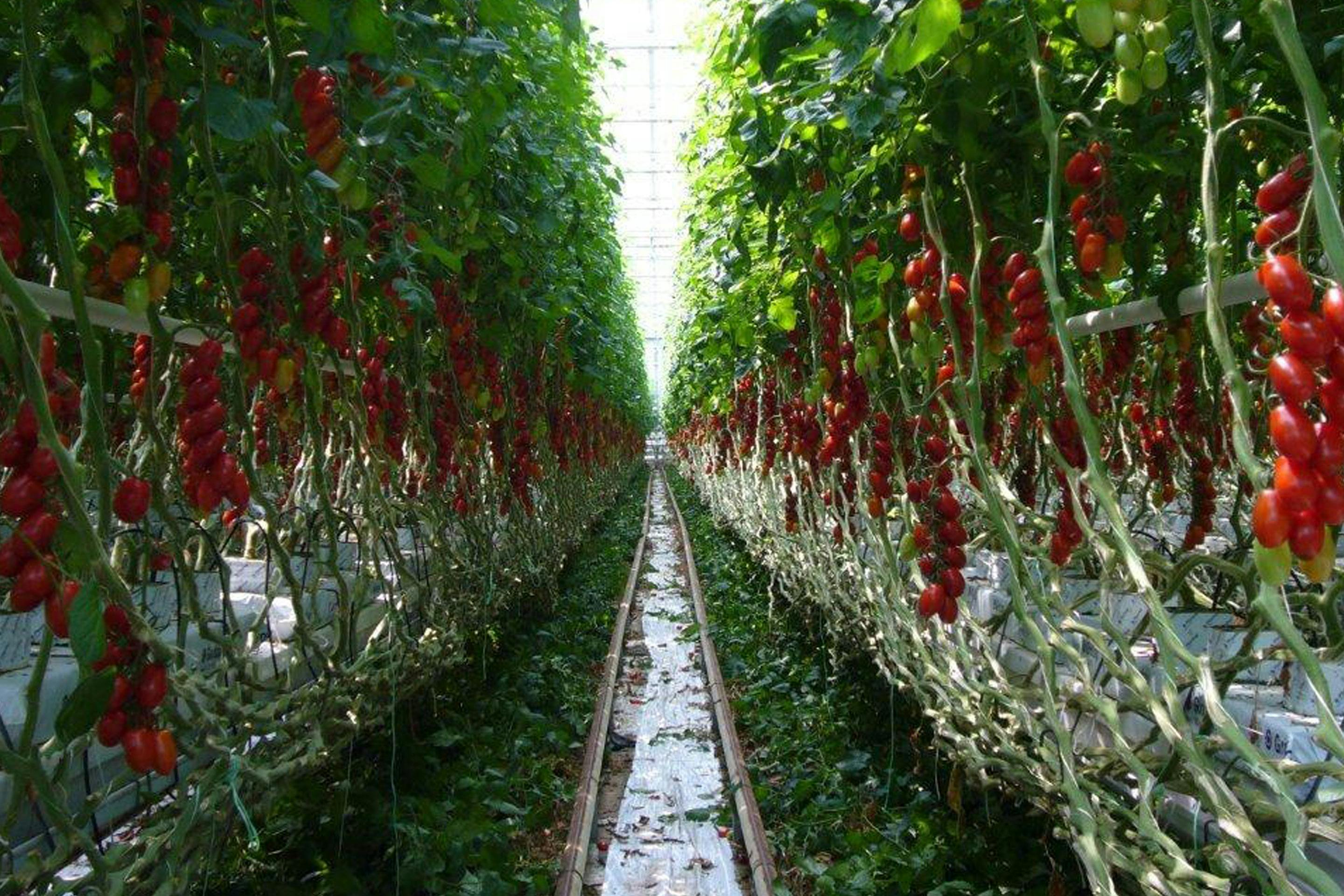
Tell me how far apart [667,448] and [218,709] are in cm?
3378

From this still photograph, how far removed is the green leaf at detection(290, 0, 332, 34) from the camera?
1.31 meters

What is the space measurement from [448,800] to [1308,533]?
2706 mm

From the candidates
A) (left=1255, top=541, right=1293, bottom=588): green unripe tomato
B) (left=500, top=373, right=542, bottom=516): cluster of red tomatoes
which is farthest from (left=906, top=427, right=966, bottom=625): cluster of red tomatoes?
(left=500, top=373, right=542, bottom=516): cluster of red tomatoes

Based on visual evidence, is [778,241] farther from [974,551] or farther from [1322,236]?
[1322,236]

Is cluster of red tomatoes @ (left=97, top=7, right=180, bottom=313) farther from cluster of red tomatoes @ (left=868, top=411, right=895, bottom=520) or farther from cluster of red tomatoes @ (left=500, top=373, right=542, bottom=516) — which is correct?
cluster of red tomatoes @ (left=500, top=373, right=542, bottom=516)

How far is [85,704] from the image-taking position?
42.1 inches

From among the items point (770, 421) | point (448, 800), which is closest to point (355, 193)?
point (448, 800)

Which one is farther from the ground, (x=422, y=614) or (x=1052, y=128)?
(x=1052, y=128)

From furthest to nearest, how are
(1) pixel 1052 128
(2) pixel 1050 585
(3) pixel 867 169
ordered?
(3) pixel 867 169
(2) pixel 1050 585
(1) pixel 1052 128

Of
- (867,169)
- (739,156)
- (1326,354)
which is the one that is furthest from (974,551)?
(1326,354)

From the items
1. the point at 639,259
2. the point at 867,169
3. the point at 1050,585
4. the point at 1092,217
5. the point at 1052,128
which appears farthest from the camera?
the point at 639,259

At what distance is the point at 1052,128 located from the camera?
4.21 feet

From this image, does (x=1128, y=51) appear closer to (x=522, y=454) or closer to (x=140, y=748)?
(x=140, y=748)

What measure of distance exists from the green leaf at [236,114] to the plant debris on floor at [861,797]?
201cm
